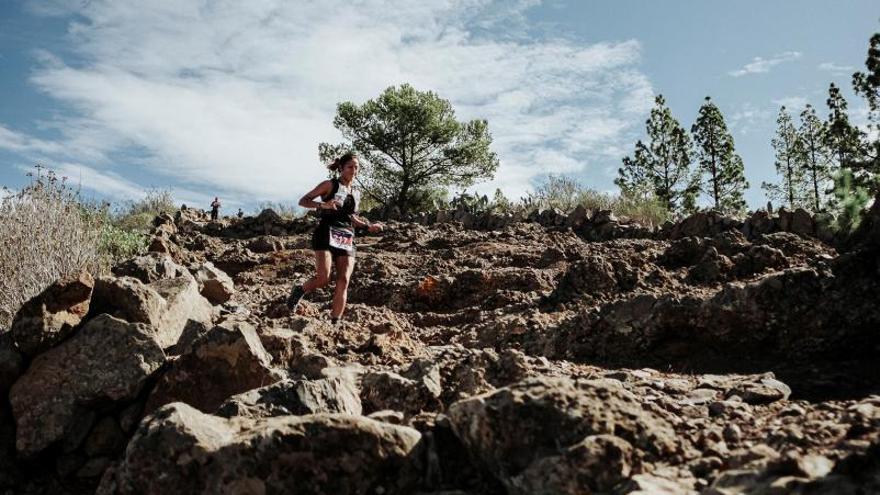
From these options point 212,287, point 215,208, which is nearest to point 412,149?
point 215,208

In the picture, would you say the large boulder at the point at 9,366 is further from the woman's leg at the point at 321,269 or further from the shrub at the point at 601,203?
the shrub at the point at 601,203

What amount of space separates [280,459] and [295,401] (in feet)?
2.10

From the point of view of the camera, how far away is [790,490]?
166cm

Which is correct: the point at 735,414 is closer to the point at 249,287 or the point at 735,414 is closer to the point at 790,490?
the point at 790,490

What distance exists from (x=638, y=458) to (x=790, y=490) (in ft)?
1.56

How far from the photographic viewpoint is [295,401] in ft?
9.45

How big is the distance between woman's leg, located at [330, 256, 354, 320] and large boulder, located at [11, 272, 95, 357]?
1942 mm

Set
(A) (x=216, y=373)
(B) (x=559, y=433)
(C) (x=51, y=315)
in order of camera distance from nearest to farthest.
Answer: (B) (x=559, y=433) < (A) (x=216, y=373) < (C) (x=51, y=315)

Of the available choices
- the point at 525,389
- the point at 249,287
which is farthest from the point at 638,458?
the point at 249,287

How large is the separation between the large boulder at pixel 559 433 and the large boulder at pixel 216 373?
1.60 m

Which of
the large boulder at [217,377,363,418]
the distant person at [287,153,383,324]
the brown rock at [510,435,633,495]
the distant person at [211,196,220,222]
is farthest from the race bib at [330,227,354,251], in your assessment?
the distant person at [211,196,220,222]

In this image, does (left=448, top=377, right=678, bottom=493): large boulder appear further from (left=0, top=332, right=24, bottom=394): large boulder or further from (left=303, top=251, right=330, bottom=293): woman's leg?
(left=303, top=251, right=330, bottom=293): woman's leg

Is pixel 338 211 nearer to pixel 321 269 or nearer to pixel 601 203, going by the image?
pixel 321 269

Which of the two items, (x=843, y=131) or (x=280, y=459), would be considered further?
(x=843, y=131)
